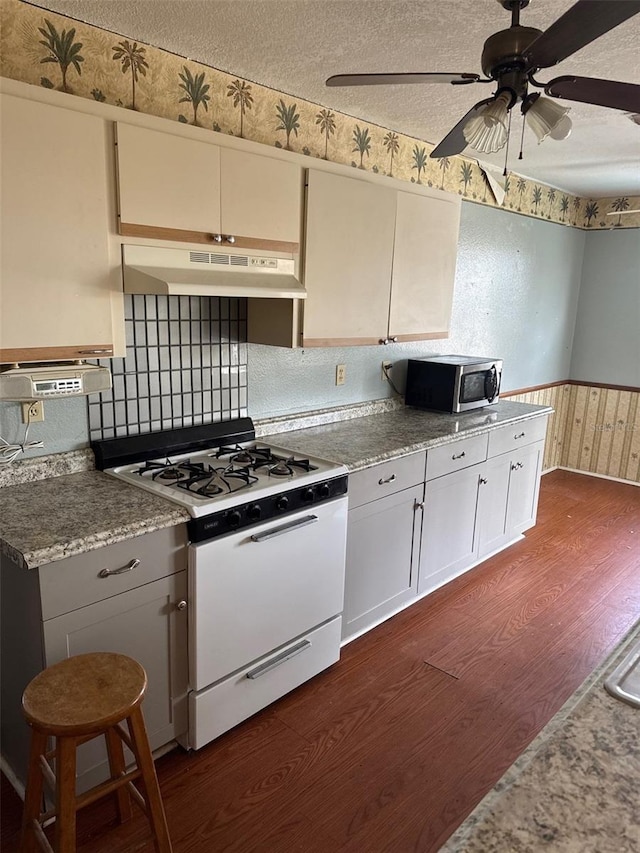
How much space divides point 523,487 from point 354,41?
2.87 meters

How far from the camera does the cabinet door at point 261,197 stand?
7.18 ft

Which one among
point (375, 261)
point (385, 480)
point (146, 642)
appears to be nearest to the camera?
point (146, 642)

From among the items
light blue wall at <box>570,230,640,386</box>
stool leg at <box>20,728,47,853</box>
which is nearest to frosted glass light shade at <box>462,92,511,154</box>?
stool leg at <box>20,728,47,853</box>

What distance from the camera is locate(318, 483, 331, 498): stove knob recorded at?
231 cm

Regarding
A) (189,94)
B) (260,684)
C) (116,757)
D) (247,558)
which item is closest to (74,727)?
(116,757)

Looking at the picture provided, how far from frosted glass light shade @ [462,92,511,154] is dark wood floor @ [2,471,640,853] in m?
1.72

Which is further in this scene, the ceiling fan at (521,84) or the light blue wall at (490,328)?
the light blue wall at (490,328)

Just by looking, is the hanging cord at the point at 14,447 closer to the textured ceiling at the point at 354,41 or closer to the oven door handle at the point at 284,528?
the oven door handle at the point at 284,528

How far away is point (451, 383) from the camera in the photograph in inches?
138

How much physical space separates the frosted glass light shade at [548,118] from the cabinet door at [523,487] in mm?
2317

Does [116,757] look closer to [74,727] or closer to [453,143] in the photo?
[74,727]

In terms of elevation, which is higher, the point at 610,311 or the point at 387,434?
the point at 610,311

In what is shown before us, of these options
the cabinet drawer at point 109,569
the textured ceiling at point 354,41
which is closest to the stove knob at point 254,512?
the cabinet drawer at point 109,569

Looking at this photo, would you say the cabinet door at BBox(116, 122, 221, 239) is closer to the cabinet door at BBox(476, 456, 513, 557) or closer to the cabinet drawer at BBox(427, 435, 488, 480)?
the cabinet drawer at BBox(427, 435, 488, 480)
